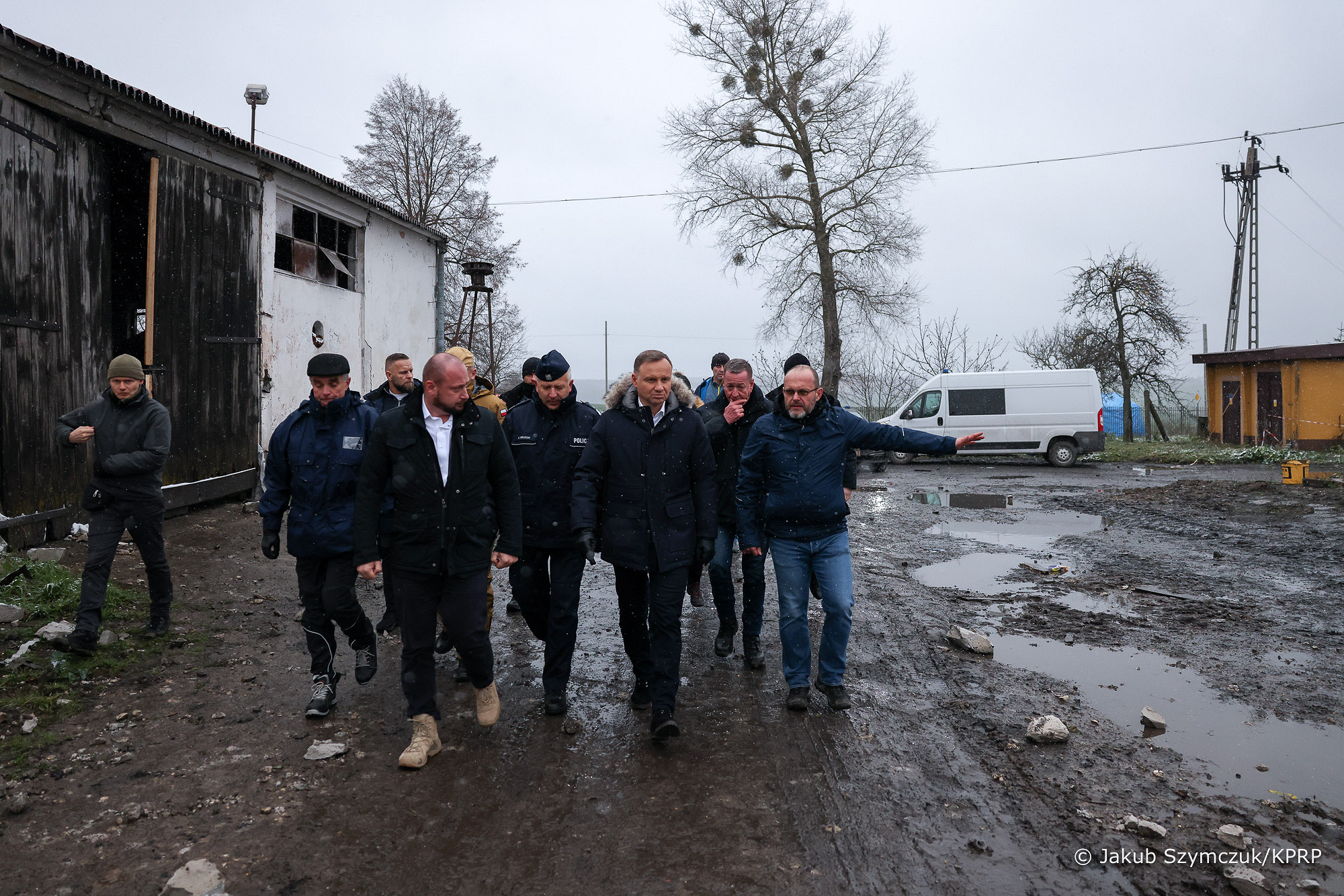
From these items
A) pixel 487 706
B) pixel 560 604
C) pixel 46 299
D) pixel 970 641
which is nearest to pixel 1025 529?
pixel 970 641

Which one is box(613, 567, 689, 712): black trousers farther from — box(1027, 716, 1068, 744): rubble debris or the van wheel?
the van wheel

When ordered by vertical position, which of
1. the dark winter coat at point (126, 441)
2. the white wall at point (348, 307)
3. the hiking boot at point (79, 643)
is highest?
the white wall at point (348, 307)

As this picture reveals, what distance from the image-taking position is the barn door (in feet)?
32.0

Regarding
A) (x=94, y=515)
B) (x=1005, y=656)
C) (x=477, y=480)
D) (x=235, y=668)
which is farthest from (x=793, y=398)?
(x=94, y=515)

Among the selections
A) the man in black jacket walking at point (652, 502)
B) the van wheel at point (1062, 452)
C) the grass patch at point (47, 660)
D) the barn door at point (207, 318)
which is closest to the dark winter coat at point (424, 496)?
the man in black jacket walking at point (652, 502)

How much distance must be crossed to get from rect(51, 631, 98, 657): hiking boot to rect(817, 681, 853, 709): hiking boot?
4329 mm

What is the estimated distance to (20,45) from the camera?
7.39 m

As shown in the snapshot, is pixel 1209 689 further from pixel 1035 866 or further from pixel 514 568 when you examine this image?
pixel 514 568

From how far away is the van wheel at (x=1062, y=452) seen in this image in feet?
67.3

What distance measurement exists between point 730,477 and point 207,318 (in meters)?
8.22

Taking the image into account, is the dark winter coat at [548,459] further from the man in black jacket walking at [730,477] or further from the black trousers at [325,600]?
the man in black jacket walking at [730,477]

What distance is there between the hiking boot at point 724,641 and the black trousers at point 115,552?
362cm

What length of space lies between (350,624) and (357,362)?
480 inches

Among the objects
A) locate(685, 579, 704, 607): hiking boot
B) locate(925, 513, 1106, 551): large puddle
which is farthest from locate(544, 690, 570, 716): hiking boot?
locate(925, 513, 1106, 551): large puddle
